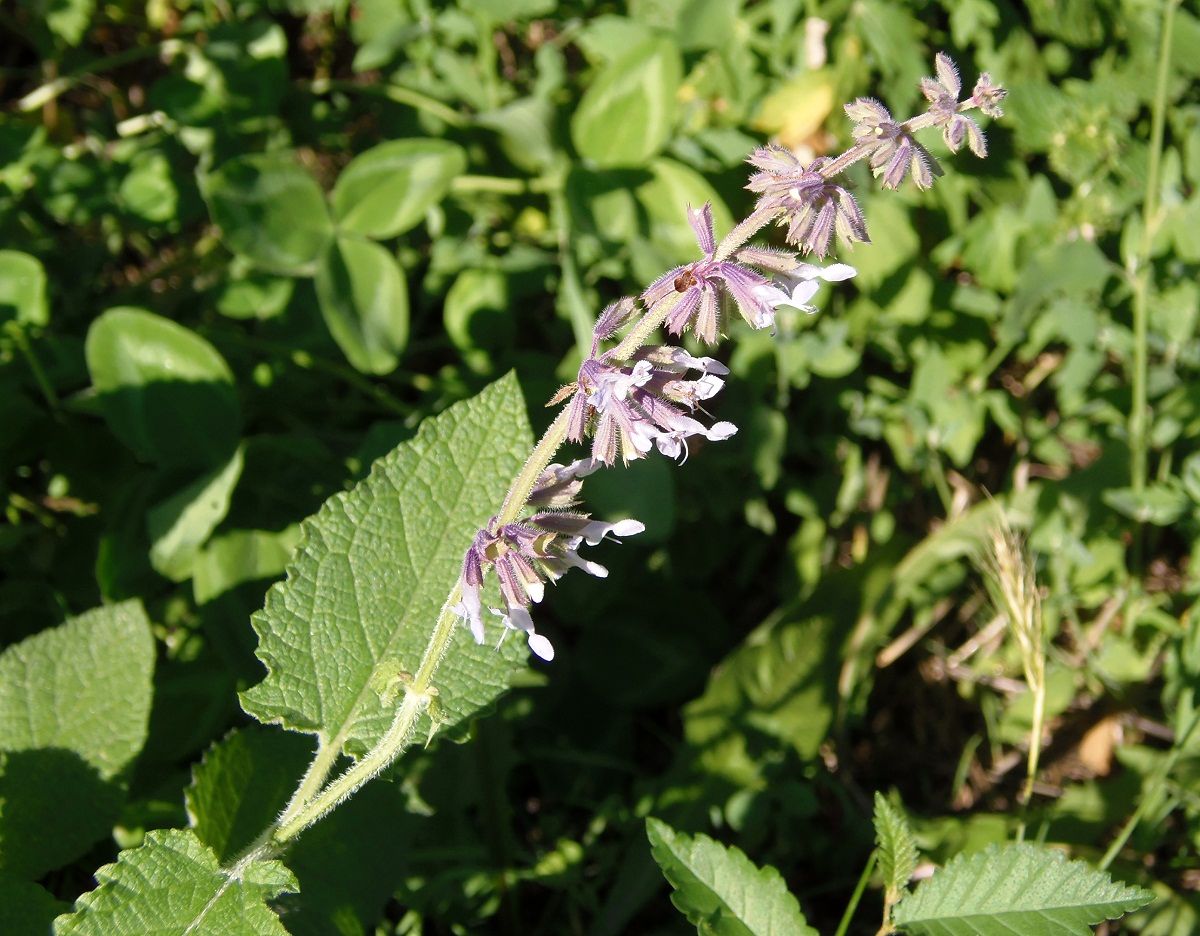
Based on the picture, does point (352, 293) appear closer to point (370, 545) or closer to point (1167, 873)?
point (370, 545)

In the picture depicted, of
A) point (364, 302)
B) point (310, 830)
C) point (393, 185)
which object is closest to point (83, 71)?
point (393, 185)

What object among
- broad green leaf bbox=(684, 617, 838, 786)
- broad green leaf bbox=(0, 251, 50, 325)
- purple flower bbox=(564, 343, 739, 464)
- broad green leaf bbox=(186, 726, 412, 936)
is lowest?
broad green leaf bbox=(684, 617, 838, 786)

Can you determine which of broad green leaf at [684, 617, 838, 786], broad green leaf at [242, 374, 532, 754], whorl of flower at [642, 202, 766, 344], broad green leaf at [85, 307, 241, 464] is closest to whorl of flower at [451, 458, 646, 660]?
whorl of flower at [642, 202, 766, 344]

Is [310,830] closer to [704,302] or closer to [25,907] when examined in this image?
[25,907]

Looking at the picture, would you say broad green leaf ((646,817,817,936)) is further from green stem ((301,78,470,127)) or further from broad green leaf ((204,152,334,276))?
green stem ((301,78,470,127))

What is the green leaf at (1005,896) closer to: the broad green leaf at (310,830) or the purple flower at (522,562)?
the purple flower at (522,562)

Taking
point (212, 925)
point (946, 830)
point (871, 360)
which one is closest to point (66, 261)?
point (212, 925)
